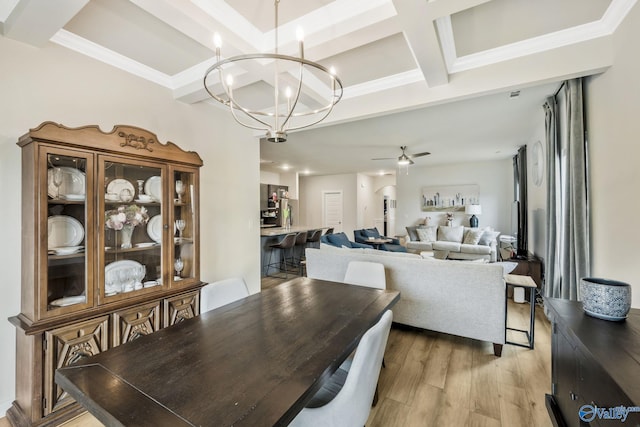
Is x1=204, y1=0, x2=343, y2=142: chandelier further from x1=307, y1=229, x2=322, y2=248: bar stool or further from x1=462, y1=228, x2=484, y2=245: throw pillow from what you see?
x1=462, y1=228, x2=484, y2=245: throw pillow

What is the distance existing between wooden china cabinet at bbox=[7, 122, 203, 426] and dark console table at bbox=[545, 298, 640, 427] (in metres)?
2.60

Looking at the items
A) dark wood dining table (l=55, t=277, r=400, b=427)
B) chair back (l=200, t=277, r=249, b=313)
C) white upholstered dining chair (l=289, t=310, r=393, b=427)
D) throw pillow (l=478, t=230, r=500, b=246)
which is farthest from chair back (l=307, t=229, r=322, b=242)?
white upholstered dining chair (l=289, t=310, r=393, b=427)

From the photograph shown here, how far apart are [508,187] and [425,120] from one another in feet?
15.3

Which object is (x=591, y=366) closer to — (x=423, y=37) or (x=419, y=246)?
(x=423, y=37)

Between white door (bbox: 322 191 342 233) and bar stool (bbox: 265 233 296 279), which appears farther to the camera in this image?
A: white door (bbox: 322 191 342 233)

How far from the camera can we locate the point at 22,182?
178cm

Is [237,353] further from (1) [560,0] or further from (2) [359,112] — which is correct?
(1) [560,0]

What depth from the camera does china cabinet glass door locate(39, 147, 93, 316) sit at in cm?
179

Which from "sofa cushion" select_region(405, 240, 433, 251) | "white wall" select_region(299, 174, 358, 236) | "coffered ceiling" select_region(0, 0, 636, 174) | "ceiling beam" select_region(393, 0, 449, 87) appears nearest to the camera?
"ceiling beam" select_region(393, 0, 449, 87)

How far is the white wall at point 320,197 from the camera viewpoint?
30.4ft

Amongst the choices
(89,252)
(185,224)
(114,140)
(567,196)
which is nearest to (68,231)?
(89,252)

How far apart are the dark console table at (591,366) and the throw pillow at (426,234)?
549 centimetres

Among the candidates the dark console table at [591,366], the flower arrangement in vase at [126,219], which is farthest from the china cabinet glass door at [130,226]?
the dark console table at [591,366]

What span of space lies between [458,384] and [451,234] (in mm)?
5312
